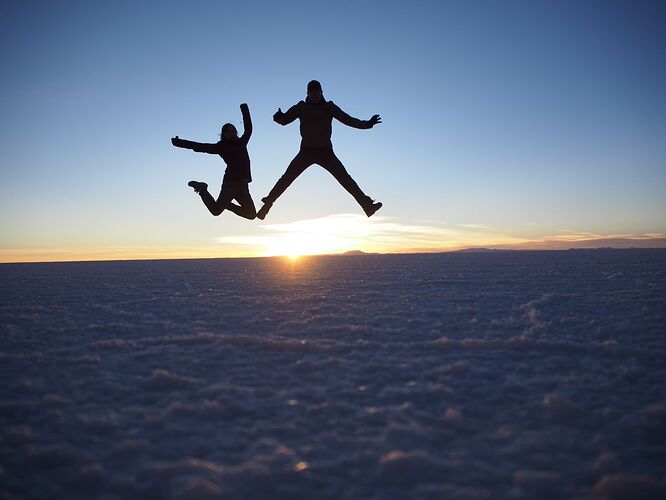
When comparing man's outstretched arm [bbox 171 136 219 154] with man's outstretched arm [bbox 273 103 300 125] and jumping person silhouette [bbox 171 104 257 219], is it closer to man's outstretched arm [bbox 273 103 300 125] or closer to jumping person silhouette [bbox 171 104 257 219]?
jumping person silhouette [bbox 171 104 257 219]

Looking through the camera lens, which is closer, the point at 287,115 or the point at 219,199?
the point at 287,115

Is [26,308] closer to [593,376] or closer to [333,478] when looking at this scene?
[333,478]

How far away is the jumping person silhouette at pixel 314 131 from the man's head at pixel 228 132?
626 millimetres

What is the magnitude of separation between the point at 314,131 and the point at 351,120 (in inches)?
16.9

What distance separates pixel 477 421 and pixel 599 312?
3.28 m

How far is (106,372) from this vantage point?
282cm

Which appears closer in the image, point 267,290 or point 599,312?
point 599,312

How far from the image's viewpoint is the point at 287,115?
170 inches

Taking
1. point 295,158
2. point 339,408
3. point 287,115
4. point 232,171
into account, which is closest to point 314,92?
point 287,115

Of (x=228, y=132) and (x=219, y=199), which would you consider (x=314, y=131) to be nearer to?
(x=228, y=132)

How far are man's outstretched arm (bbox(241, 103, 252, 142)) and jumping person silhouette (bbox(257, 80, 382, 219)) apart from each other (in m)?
0.38

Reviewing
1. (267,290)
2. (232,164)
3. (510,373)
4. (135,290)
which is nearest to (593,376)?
(510,373)

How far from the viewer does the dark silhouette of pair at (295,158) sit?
14.4 ft

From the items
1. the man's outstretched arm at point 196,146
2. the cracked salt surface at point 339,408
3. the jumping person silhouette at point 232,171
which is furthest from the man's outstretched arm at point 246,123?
the cracked salt surface at point 339,408
